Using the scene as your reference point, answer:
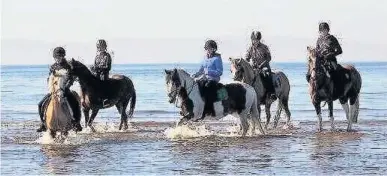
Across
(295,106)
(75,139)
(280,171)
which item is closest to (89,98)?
(75,139)

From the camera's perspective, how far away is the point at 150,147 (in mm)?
17328

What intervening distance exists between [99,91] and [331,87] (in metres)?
5.27

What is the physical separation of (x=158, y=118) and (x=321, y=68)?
363 inches

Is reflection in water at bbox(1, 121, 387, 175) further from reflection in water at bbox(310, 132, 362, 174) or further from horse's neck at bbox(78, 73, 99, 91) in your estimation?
horse's neck at bbox(78, 73, 99, 91)

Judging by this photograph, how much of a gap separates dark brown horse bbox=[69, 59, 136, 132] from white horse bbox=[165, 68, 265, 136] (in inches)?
91.6

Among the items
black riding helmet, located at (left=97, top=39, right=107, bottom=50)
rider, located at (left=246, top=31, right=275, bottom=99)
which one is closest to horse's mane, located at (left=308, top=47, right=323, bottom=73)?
rider, located at (left=246, top=31, right=275, bottom=99)

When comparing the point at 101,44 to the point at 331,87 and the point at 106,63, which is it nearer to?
the point at 106,63

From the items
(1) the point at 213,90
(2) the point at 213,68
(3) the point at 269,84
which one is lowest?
(3) the point at 269,84

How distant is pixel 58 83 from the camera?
1706 centimetres

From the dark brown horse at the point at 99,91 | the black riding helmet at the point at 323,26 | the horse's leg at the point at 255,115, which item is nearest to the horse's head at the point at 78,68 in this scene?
the dark brown horse at the point at 99,91

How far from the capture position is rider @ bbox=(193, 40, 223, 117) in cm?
1861

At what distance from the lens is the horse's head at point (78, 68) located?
747 inches

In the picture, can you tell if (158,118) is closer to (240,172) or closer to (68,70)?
(68,70)

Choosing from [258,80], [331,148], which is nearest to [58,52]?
[258,80]
